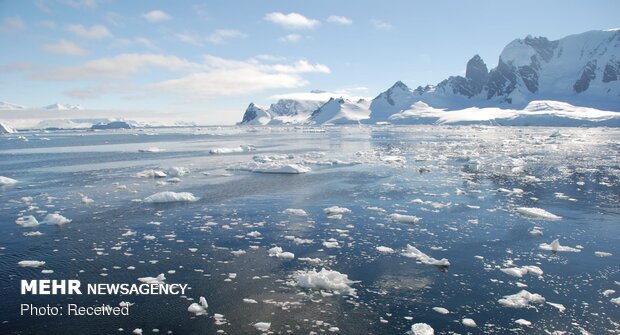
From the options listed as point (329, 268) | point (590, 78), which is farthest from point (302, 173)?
point (590, 78)

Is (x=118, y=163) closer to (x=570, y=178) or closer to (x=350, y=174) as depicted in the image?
(x=350, y=174)

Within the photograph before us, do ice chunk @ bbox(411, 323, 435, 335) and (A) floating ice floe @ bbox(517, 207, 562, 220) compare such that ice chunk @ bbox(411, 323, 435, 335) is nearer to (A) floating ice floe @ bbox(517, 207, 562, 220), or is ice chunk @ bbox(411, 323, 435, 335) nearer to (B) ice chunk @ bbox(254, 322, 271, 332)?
(B) ice chunk @ bbox(254, 322, 271, 332)

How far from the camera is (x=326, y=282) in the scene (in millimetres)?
11836

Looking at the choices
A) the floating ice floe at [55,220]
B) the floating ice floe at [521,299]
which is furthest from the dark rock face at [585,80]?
the floating ice floe at [55,220]

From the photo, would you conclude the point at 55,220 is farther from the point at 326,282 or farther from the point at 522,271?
the point at 522,271

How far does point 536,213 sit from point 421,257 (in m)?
9.28

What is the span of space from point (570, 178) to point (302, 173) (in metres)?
21.2

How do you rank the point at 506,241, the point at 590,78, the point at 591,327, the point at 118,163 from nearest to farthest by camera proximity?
the point at 591,327 < the point at 506,241 < the point at 118,163 < the point at 590,78

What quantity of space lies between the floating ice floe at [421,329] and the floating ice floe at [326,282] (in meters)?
2.34

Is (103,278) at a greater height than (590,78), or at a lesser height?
lesser

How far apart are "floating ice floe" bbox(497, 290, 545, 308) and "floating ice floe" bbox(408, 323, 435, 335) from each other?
2.74 metres

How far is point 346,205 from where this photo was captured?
73.7 feet

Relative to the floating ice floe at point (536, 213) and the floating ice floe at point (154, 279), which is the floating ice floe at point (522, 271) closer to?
the floating ice floe at point (536, 213)

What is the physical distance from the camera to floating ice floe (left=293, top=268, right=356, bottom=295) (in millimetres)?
11801
